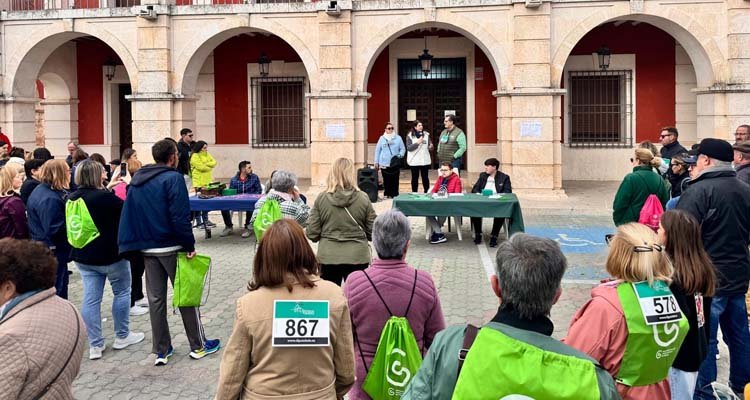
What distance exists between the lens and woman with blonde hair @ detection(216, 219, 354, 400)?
2.94 metres

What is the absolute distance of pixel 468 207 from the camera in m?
9.81

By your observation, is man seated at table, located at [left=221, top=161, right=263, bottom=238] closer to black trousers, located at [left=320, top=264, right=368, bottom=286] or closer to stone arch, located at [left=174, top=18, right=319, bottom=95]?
stone arch, located at [left=174, top=18, right=319, bottom=95]

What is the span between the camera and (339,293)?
10.1 feet

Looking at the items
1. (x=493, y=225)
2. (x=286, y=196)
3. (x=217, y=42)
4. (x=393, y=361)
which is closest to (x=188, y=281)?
(x=286, y=196)

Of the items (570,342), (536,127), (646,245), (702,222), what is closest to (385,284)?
(570,342)

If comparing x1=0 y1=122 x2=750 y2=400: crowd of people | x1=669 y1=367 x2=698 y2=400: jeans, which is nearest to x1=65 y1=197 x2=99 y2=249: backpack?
x1=0 y1=122 x2=750 y2=400: crowd of people

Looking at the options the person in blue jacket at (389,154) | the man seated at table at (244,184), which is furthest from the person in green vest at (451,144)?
the man seated at table at (244,184)

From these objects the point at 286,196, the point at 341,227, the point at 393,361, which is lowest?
the point at 393,361

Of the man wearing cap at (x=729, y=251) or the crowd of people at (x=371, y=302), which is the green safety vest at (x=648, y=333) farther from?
the man wearing cap at (x=729, y=251)

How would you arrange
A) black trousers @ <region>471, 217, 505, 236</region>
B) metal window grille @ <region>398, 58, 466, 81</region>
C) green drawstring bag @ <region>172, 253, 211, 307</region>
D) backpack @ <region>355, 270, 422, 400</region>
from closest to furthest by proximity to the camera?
1. backpack @ <region>355, 270, 422, 400</region>
2. green drawstring bag @ <region>172, 253, 211, 307</region>
3. black trousers @ <region>471, 217, 505, 236</region>
4. metal window grille @ <region>398, 58, 466, 81</region>

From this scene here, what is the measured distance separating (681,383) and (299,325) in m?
1.99

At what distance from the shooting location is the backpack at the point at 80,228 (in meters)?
5.55

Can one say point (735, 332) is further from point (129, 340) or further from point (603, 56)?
point (603, 56)

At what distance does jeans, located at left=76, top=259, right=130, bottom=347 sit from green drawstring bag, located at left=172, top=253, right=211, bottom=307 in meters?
0.74
